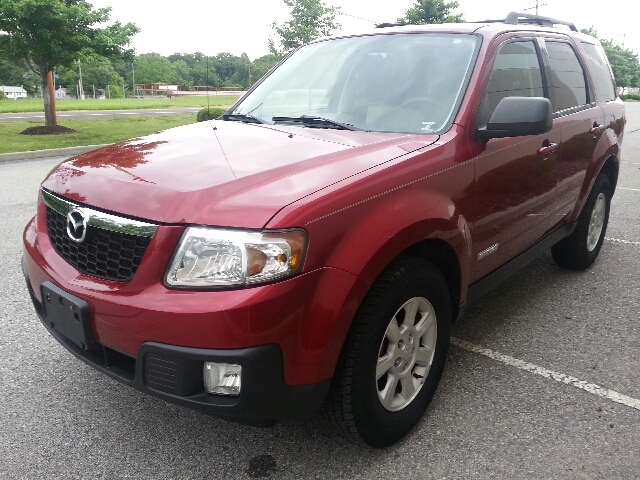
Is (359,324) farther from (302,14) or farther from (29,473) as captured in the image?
(302,14)

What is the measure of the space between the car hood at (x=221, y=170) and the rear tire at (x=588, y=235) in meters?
2.28

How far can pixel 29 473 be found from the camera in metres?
2.29

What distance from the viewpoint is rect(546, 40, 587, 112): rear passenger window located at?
12.2ft

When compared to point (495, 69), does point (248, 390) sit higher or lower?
lower

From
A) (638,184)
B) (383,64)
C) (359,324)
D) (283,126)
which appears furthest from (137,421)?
(638,184)

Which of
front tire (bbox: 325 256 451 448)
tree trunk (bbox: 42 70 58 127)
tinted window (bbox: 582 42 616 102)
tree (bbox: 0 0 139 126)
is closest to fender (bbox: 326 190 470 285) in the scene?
front tire (bbox: 325 256 451 448)

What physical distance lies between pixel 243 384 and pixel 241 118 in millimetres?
1899

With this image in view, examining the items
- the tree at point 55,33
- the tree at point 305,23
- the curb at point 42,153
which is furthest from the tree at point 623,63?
the curb at point 42,153

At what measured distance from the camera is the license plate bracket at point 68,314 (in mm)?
2100

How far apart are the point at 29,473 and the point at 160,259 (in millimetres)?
1093

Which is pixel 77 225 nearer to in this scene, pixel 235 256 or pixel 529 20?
pixel 235 256

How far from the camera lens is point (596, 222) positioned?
468 centimetres

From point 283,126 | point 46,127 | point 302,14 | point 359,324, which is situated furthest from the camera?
point 302,14

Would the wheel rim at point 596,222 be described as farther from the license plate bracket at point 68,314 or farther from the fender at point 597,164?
the license plate bracket at point 68,314
